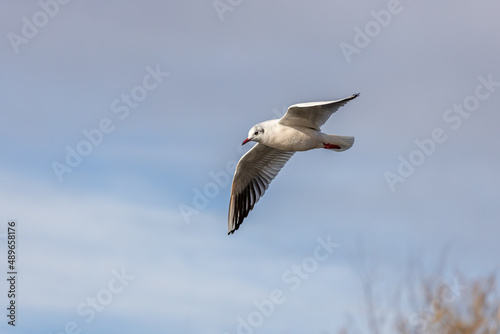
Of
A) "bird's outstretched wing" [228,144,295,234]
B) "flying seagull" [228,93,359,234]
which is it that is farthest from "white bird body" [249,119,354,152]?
"bird's outstretched wing" [228,144,295,234]

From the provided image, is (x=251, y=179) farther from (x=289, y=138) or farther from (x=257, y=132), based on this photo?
(x=289, y=138)

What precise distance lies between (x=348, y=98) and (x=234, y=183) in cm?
402

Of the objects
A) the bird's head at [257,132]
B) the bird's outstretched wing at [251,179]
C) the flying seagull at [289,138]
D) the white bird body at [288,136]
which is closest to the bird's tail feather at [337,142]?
the flying seagull at [289,138]

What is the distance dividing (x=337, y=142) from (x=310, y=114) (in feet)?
2.27

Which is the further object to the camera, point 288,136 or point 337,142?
point 337,142

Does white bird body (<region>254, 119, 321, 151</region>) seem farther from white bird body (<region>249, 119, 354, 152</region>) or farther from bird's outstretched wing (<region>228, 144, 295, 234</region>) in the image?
bird's outstretched wing (<region>228, 144, 295, 234</region>)

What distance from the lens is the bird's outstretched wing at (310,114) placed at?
468 inches

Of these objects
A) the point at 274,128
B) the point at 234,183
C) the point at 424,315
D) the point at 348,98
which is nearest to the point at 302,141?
the point at 274,128

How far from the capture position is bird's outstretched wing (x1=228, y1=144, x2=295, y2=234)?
1441cm

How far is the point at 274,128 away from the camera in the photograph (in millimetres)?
12508

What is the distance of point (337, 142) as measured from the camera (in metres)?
12.6

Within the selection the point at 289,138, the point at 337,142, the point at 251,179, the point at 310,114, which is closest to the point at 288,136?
the point at 289,138

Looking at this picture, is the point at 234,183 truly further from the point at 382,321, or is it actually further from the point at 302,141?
the point at 382,321

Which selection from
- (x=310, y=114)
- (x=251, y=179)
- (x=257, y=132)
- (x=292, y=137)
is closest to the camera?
(x=310, y=114)
